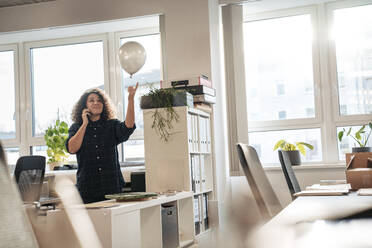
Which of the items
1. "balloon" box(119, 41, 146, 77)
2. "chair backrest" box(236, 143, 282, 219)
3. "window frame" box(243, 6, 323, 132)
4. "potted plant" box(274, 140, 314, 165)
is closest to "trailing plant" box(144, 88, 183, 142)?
"balloon" box(119, 41, 146, 77)

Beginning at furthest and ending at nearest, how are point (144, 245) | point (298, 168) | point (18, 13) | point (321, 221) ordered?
point (18, 13) → point (298, 168) → point (144, 245) → point (321, 221)

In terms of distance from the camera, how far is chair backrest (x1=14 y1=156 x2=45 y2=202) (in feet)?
13.3

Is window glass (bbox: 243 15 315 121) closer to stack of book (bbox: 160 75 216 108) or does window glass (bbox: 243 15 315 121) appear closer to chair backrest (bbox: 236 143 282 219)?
stack of book (bbox: 160 75 216 108)

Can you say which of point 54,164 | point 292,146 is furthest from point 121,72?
point 292,146

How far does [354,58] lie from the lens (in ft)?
18.1

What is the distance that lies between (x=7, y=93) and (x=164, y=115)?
3.47m

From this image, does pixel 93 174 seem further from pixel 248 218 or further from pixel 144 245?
pixel 248 218

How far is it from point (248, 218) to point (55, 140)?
2818 millimetres

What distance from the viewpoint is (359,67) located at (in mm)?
5512

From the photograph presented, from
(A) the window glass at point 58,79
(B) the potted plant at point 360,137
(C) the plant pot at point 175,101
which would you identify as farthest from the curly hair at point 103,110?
(A) the window glass at point 58,79

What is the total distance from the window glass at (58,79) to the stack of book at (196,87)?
6.76 ft

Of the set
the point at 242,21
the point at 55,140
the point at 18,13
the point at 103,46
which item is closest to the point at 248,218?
the point at 242,21

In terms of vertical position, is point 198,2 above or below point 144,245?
above

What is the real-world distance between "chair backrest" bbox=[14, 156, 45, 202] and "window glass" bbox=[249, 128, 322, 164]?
8.34 feet
